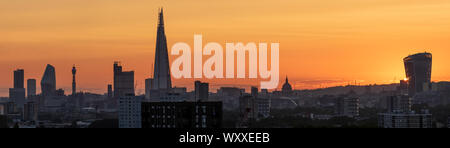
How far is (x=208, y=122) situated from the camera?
102000 mm

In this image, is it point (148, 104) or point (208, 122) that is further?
point (148, 104)

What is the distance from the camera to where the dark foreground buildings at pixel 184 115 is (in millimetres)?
104562

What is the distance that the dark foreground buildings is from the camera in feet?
343

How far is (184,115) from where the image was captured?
10869 centimetres
